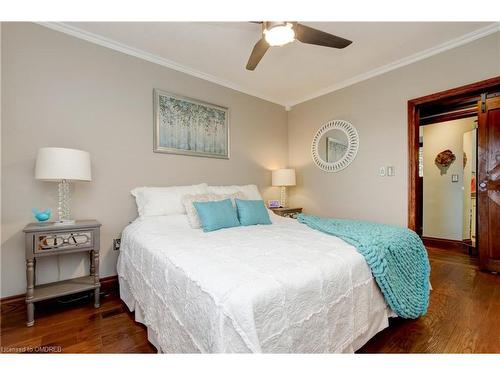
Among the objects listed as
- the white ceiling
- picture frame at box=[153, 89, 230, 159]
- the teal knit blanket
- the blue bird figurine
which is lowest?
the teal knit blanket

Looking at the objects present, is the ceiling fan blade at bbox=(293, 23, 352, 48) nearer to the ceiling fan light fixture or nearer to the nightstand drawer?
the ceiling fan light fixture

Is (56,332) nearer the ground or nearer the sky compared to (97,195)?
nearer the ground

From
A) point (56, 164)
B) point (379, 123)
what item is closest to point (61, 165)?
point (56, 164)

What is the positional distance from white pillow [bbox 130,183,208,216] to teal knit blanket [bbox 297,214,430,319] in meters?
1.47

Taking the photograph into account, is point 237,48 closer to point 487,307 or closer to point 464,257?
point 487,307

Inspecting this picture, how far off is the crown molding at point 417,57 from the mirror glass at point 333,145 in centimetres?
63

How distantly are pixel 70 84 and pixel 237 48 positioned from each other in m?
1.65

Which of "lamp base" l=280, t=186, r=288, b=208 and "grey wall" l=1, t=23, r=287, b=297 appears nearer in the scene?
"grey wall" l=1, t=23, r=287, b=297

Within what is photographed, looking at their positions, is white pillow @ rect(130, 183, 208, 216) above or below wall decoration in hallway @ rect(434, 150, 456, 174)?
below

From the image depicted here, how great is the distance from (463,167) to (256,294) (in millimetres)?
4715

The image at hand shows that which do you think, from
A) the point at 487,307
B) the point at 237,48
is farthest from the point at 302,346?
the point at 237,48

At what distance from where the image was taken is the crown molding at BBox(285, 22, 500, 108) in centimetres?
219

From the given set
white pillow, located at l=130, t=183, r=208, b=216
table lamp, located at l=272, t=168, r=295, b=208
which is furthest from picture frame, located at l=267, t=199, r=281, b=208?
white pillow, located at l=130, t=183, r=208, b=216
